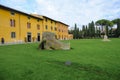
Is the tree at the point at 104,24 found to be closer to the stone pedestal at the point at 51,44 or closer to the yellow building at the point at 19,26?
the yellow building at the point at 19,26

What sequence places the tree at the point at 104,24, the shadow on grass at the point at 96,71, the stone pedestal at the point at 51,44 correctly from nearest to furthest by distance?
1. the shadow on grass at the point at 96,71
2. the stone pedestal at the point at 51,44
3. the tree at the point at 104,24

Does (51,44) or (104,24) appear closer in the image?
(51,44)

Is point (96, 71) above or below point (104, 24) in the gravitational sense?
below

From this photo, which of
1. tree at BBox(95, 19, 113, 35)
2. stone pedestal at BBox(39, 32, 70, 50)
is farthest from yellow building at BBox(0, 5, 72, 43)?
tree at BBox(95, 19, 113, 35)

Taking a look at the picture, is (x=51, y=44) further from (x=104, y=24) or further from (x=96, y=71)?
(x=104, y=24)

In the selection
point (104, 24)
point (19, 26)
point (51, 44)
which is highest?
point (104, 24)

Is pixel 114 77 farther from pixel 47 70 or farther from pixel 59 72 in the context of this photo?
pixel 47 70

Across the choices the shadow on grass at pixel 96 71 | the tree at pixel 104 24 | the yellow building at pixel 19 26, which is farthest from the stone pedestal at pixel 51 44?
the tree at pixel 104 24

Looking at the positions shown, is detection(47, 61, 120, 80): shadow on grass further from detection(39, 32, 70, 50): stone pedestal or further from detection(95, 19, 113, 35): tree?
detection(95, 19, 113, 35): tree

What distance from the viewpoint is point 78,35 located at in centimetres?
8494

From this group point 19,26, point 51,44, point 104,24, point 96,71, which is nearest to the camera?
point 96,71

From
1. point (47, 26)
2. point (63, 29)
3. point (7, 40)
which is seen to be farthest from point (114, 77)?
point (63, 29)

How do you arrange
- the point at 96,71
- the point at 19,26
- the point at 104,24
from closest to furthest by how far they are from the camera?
1. the point at 96,71
2. the point at 19,26
3. the point at 104,24

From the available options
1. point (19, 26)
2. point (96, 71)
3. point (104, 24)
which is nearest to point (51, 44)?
point (96, 71)
